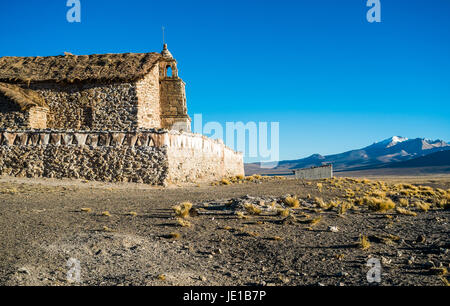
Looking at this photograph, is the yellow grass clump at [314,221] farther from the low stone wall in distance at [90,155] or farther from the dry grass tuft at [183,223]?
the low stone wall in distance at [90,155]

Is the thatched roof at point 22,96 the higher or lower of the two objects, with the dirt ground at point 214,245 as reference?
higher

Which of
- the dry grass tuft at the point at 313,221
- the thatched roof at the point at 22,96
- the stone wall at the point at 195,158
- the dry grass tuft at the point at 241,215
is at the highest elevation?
the thatched roof at the point at 22,96

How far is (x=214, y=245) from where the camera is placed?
20.7 feet

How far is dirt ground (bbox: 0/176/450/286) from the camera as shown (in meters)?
4.70

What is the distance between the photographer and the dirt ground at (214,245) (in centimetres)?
470

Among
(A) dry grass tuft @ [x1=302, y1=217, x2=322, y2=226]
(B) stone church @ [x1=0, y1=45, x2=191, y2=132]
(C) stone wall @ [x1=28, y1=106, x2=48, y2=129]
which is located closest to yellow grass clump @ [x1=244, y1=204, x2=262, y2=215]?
(A) dry grass tuft @ [x1=302, y1=217, x2=322, y2=226]

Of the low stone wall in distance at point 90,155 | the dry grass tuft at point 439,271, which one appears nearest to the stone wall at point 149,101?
the low stone wall in distance at point 90,155

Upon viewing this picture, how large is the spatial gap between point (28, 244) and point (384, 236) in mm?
6709

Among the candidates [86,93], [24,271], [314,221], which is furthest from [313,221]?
[86,93]

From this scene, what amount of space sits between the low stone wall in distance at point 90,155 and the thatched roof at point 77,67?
263 inches

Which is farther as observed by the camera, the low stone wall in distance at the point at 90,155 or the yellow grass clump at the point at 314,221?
the low stone wall in distance at the point at 90,155

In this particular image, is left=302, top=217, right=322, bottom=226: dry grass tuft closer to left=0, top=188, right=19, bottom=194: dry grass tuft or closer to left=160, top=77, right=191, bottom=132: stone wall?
left=0, top=188, right=19, bottom=194: dry grass tuft

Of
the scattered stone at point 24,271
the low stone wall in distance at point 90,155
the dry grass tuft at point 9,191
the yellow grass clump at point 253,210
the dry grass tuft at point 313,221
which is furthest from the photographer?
the low stone wall in distance at point 90,155

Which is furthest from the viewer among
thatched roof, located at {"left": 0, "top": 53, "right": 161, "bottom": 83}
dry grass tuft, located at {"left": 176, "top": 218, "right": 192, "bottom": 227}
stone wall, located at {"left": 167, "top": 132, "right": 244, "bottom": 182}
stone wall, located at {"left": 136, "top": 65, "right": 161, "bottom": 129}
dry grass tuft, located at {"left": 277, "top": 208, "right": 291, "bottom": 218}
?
thatched roof, located at {"left": 0, "top": 53, "right": 161, "bottom": 83}
